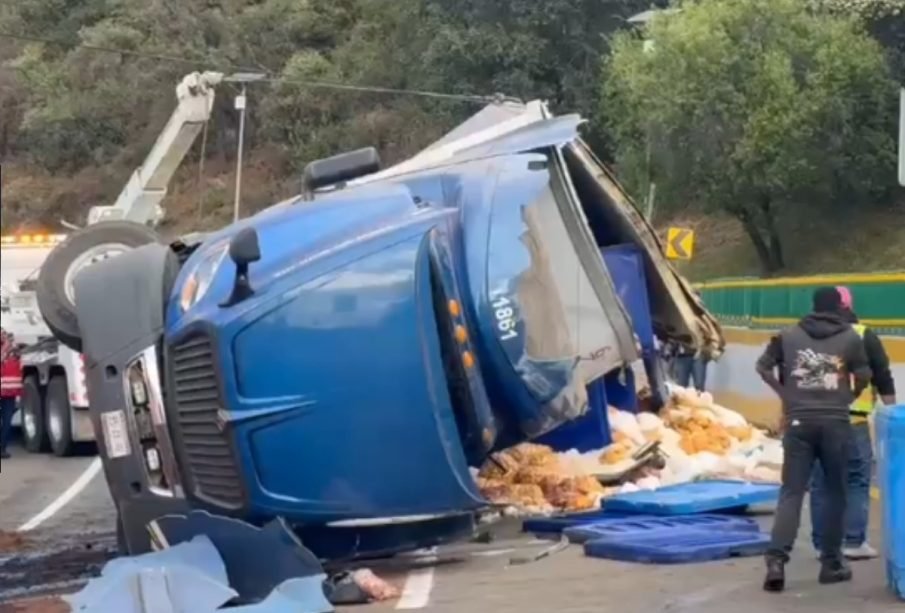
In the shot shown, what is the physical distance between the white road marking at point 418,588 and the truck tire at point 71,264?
247 cm

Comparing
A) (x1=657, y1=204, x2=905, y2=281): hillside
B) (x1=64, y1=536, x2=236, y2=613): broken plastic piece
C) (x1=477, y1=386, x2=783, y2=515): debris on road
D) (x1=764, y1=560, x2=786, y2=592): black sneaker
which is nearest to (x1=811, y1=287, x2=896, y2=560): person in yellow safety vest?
(x1=764, y1=560, x2=786, y2=592): black sneaker

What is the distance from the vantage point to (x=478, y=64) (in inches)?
894

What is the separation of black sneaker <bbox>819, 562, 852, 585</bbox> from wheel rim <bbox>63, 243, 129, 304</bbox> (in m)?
5.33

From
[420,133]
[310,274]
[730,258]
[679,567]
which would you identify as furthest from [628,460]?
[730,258]

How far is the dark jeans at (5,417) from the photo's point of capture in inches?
864

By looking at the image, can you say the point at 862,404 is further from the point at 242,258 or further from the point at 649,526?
the point at 242,258

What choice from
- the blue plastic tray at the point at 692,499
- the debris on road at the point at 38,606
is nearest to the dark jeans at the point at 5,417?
the blue plastic tray at the point at 692,499

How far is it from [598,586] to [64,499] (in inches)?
327

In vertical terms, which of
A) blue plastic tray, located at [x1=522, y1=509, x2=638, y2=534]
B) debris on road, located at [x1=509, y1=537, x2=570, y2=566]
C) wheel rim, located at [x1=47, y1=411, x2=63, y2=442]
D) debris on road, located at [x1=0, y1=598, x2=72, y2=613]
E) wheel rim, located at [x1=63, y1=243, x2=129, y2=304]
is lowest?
debris on road, located at [x1=509, y1=537, x2=570, y2=566]

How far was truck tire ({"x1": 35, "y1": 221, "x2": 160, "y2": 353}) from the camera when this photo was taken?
12.7 metres

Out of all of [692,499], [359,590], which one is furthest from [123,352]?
[692,499]

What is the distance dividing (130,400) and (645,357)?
496 cm

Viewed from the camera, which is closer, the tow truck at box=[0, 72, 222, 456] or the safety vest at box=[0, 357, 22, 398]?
the tow truck at box=[0, 72, 222, 456]

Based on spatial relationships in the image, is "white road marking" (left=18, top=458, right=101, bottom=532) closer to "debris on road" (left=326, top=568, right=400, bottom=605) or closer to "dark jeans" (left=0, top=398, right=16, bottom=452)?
"dark jeans" (left=0, top=398, right=16, bottom=452)
